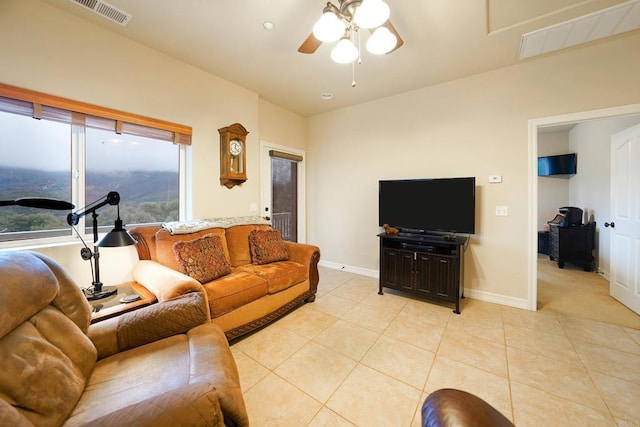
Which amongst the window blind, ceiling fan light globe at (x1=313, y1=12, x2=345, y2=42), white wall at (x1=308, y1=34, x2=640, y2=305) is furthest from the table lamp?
white wall at (x1=308, y1=34, x2=640, y2=305)

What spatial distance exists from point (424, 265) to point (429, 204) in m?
0.76

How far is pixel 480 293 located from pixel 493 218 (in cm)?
95

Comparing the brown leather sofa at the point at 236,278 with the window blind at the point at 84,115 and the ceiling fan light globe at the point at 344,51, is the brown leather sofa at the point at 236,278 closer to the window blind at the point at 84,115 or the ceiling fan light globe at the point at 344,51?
the window blind at the point at 84,115

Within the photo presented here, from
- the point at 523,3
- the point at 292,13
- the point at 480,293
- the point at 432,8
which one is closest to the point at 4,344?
the point at 292,13

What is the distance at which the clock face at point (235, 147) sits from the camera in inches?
126

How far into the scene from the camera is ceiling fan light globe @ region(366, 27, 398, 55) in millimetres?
1596

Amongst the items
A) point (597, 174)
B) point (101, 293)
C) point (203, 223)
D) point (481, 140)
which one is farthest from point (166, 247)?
point (597, 174)

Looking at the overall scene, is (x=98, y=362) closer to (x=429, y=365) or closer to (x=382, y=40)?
(x=429, y=365)

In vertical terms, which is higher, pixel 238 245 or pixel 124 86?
pixel 124 86

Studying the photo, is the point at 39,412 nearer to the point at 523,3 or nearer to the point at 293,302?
the point at 293,302

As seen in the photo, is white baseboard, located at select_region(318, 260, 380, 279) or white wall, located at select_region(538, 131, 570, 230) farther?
white wall, located at select_region(538, 131, 570, 230)

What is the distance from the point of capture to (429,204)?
10.0ft

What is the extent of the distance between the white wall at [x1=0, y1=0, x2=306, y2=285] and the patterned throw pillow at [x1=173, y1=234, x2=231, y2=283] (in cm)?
64

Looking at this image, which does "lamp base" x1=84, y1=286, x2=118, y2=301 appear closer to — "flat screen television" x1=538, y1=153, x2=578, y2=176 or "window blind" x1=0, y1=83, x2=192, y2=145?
"window blind" x1=0, y1=83, x2=192, y2=145
